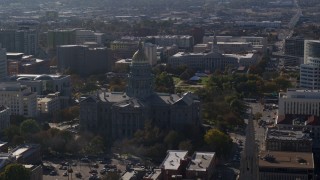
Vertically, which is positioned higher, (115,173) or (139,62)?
(139,62)

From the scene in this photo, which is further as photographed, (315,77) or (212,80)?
(212,80)

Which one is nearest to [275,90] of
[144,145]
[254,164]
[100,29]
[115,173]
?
[144,145]

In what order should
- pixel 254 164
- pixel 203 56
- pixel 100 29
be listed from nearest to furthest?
pixel 254 164
pixel 203 56
pixel 100 29

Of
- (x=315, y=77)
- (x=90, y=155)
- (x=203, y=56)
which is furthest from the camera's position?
(x=203, y=56)

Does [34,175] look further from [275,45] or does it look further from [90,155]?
[275,45]

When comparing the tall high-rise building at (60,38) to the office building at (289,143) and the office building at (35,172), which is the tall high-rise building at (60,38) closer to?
the office building at (289,143)

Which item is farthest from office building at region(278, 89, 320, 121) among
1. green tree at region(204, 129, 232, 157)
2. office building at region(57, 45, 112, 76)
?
office building at region(57, 45, 112, 76)

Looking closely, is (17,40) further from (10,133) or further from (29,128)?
(10,133)

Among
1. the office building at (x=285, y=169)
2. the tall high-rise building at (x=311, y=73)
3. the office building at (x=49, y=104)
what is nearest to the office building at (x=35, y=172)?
the office building at (x=285, y=169)
